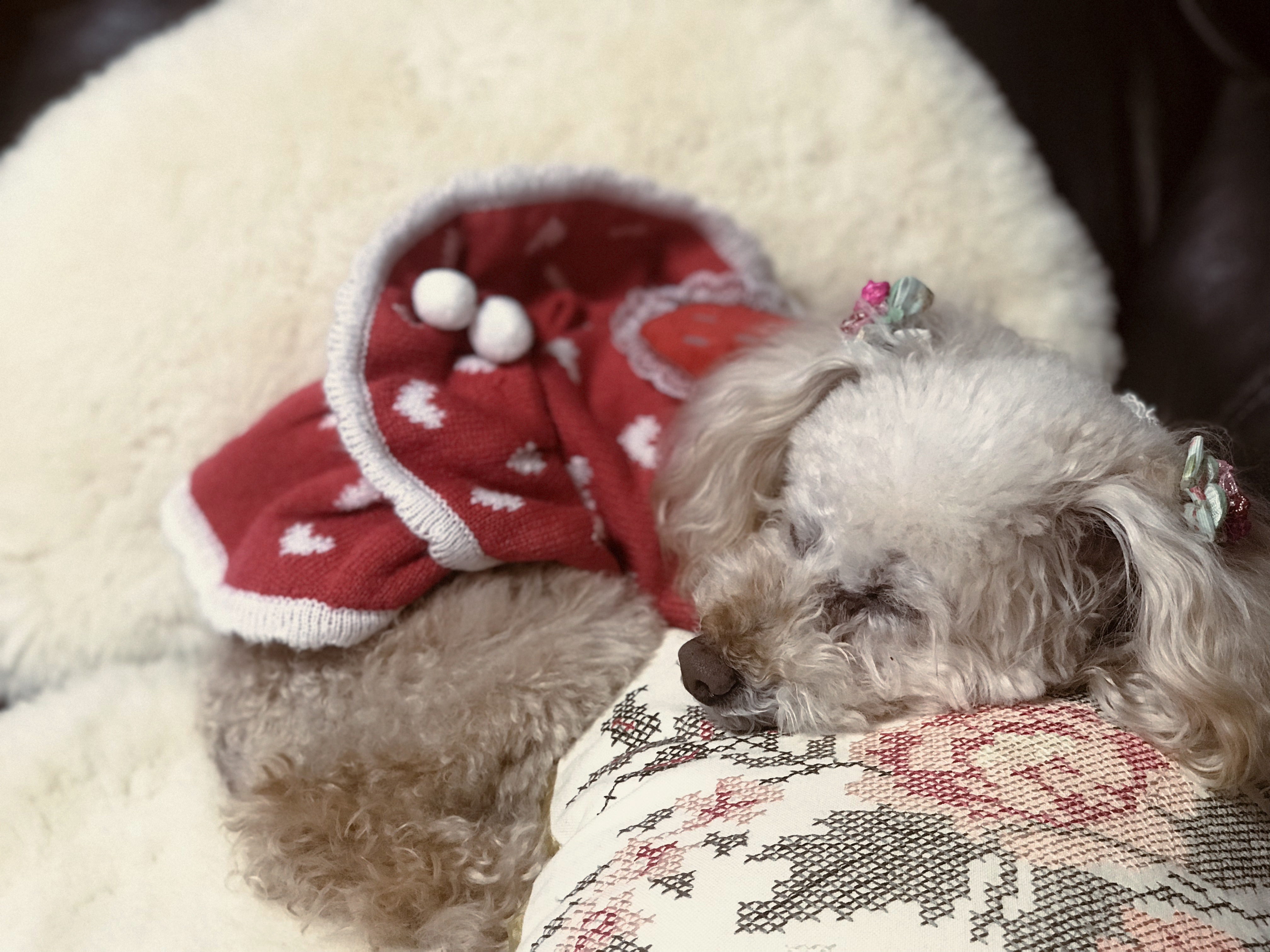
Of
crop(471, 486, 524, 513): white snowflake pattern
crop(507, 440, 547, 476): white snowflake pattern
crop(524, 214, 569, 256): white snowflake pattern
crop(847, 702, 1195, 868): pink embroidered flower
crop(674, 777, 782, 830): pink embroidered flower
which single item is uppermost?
crop(524, 214, 569, 256): white snowflake pattern

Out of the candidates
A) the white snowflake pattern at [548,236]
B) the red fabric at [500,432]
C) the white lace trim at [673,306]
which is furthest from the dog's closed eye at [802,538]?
the white snowflake pattern at [548,236]

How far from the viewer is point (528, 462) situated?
100cm

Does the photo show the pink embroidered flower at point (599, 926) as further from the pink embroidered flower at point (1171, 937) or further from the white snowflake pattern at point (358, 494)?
the white snowflake pattern at point (358, 494)

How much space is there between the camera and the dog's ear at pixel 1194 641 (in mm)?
704

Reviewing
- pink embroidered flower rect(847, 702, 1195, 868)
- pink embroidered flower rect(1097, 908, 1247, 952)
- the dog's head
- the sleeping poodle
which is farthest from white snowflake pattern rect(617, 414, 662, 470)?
pink embroidered flower rect(1097, 908, 1247, 952)

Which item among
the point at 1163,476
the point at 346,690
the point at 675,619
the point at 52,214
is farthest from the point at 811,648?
the point at 52,214

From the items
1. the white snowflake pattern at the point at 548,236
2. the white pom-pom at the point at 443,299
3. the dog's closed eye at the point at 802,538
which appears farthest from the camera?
the white snowflake pattern at the point at 548,236

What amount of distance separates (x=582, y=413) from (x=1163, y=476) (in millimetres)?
571

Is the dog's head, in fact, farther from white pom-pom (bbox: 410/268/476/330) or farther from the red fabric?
white pom-pom (bbox: 410/268/476/330)

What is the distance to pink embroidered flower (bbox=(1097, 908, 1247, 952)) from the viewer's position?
0.56 m

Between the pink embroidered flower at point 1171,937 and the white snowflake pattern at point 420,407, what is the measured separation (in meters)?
0.70

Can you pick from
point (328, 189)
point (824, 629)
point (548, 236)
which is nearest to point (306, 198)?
point (328, 189)

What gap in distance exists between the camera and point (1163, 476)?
2.59ft

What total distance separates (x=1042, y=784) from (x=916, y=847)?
0.40 ft
